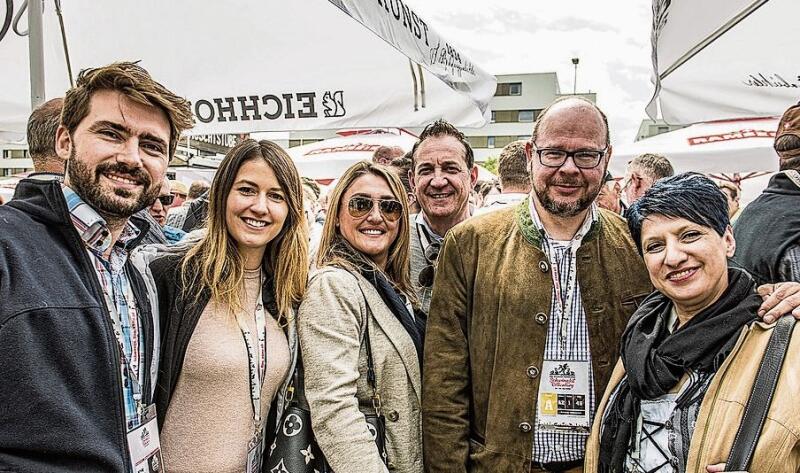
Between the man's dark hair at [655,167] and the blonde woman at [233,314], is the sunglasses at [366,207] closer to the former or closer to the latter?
the blonde woman at [233,314]

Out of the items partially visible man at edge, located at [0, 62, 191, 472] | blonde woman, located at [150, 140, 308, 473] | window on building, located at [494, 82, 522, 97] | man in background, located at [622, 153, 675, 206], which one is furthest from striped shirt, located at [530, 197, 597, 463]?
window on building, located at [494, 82, 522, 97]

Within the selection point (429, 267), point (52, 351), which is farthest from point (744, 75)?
point (52, 351)

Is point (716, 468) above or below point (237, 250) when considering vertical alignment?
below

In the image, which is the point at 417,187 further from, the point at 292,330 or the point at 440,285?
the point at 292,330

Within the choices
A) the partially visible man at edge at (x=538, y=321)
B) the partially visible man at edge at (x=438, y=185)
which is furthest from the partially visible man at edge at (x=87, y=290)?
the partially visible man at edge at (x=438, y=185)

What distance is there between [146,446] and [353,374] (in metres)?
0.71

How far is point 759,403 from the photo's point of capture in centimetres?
165

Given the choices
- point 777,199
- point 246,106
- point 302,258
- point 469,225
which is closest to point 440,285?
point 469,225

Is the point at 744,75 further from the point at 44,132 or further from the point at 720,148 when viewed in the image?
the point at 720,148

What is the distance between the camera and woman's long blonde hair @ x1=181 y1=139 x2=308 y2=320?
225cm

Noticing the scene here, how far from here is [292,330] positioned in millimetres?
2326

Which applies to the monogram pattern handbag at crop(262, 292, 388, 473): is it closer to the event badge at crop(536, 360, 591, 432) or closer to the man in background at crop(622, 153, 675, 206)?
the event badge at crop(536, 360, 591, 432)

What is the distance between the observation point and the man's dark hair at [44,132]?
2.82 meters

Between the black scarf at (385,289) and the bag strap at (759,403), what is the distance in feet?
3.73
